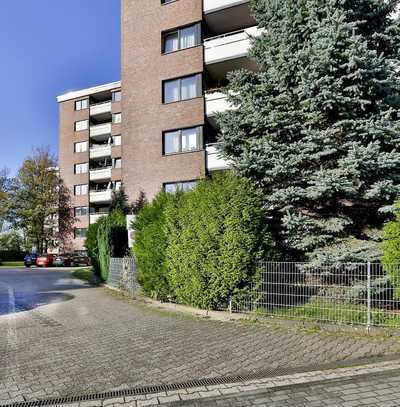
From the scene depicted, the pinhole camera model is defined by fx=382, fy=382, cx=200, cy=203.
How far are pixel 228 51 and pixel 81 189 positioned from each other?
2875 cm

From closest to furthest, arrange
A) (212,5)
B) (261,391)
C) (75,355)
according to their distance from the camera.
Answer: (261,391), (75,355), (212,5)

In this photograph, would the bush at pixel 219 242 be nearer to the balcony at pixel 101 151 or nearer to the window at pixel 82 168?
the balcony at pixel 101 151

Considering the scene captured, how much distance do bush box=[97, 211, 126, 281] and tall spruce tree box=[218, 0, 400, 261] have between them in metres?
7.38

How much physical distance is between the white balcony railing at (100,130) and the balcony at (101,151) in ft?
5.15

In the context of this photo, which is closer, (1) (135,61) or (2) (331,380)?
(2) (331,380)

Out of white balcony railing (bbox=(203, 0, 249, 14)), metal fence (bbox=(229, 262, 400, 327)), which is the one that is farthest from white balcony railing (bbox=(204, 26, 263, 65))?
metal fence (bbox=(229, 262, 400, 327))

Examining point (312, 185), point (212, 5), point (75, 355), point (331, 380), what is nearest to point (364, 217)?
point (312, 185)

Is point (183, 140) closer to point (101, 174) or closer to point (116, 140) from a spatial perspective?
point (116, 140)

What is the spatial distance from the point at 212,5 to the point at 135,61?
5.01 metres

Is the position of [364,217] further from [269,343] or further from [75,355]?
[75,355]

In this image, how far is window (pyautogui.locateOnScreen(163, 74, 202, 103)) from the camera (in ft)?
59.7

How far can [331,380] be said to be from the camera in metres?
4.54

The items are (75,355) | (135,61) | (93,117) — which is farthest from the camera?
(93,117)

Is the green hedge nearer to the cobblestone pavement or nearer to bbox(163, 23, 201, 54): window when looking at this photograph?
the cobblestone pavement
